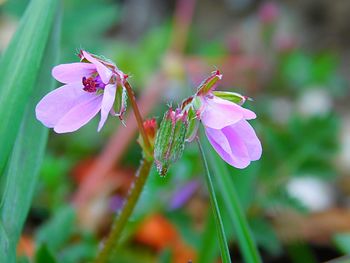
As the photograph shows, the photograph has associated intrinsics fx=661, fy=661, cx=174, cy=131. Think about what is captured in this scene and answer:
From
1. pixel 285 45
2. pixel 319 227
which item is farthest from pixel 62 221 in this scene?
pixel 285 45

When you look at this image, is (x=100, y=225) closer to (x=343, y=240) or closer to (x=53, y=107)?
(x=343, y=240)

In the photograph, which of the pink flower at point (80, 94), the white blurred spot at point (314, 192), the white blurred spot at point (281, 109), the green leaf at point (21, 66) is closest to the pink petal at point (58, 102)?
the pink flower at point (80, 94)

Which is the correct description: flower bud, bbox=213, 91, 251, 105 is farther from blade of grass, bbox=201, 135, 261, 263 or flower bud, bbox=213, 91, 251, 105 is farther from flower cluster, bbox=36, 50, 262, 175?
blade of grass, bbox=201, 135, 261, 263

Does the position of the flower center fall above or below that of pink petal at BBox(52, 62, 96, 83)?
below

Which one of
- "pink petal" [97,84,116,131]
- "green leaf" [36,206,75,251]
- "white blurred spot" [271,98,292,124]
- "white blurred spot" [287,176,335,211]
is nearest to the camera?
"pink petal" [97,84,116,131]

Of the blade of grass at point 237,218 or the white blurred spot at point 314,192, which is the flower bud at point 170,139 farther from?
the white blurred spot at point 314,192

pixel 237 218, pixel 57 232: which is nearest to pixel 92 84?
pixel 237 218

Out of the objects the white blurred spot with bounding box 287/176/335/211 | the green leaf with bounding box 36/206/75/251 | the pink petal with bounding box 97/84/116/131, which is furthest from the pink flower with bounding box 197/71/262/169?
the white blurred spot with bounding box 287/176/335/211
